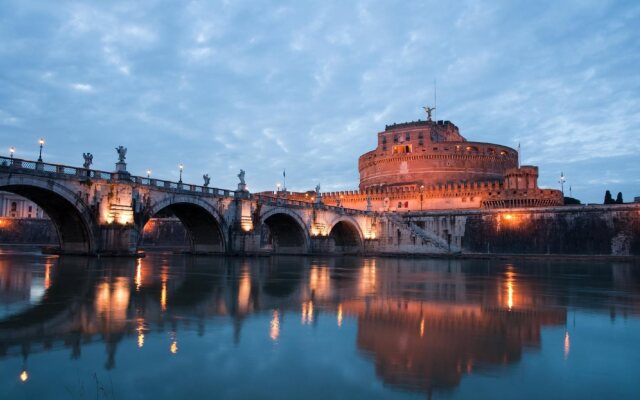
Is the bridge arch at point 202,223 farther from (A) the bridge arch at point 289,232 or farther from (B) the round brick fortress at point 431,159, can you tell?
(B) the round brick fortress at point 431,159

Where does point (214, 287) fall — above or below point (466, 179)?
below

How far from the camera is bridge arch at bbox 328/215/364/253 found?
68.4m

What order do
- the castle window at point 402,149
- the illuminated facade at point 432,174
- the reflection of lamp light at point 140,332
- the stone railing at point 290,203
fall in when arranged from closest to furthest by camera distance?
1. the reflection of lamp light at point 140,332
2. the stone railing at point 290,203
3. the illuminated facade at point 432,174
4. the castle window at point 402,149

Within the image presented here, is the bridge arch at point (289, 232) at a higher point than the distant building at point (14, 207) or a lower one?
lower

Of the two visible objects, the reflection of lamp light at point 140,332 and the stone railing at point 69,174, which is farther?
the stone railing at point 69,174

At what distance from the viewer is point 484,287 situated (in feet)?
71.6

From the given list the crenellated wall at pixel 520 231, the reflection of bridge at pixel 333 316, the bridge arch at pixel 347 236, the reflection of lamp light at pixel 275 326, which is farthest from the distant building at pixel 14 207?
the reflection of lamp light at pixel 275 326

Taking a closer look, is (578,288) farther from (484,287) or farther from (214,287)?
(214,287)

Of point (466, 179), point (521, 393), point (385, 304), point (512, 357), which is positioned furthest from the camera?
point (466, 179)

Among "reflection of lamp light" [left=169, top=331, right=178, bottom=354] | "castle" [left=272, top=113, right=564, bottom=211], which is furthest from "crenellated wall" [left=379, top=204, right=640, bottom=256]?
"reflection of lamp light" [left=169, top=331, right=178, bottom=354]

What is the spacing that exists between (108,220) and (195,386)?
32.4 metres

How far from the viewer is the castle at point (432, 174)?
253 feet

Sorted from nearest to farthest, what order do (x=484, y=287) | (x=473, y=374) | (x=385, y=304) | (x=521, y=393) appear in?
(x=521, y=393), (x=473, y=374), (x=385, y=304), (x=484, y=287)

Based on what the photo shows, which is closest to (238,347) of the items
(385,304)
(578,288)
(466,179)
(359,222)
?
(385,304)
